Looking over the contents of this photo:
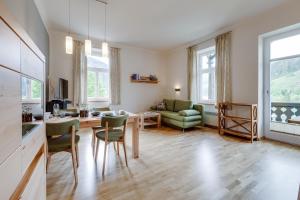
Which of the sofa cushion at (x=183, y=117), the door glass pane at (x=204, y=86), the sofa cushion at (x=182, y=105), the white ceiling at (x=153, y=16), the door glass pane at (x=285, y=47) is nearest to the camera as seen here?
the white ceiling at (x=153, y=16)

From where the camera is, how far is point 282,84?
11.7ft

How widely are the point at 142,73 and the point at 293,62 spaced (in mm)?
4395

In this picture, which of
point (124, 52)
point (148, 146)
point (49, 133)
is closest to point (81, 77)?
point (124, 52)

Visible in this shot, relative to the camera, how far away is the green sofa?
458cm

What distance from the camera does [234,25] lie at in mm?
4141

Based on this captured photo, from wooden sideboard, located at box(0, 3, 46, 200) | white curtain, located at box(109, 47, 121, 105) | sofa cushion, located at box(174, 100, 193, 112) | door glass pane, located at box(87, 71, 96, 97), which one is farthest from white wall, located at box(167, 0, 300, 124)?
wooden sideboard, located at box(0, 3, 46, 200)

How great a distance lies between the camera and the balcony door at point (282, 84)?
335 cm

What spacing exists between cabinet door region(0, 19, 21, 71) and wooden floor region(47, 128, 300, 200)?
1512 mm

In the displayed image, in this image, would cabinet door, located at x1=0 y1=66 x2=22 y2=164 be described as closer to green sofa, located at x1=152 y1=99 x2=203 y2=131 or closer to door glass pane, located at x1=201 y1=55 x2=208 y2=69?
green sofa, located at x1=152 y1=99 x2=203 y2=131

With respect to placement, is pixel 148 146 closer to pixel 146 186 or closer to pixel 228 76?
pixel 146 186

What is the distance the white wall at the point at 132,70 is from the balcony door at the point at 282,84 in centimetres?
375

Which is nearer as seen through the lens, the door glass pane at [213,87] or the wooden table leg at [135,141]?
A: the wooden table leg at [135,141]

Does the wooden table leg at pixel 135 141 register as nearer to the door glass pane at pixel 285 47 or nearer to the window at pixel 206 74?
the window at pixel 206 74

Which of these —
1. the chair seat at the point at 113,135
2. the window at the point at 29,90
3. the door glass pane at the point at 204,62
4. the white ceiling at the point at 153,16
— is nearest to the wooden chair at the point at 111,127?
the chair seat at the point at 113,135
